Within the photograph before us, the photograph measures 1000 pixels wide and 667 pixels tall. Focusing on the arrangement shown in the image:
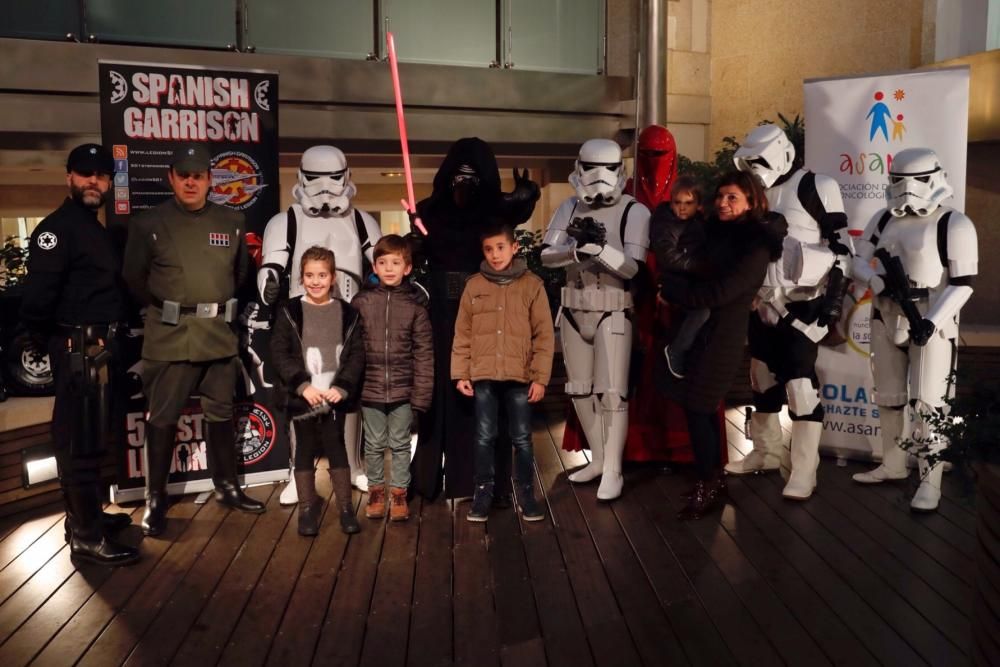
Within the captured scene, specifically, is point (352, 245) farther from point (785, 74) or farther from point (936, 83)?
point (785, 74)

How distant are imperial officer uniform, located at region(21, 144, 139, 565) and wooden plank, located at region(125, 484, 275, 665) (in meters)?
0.35

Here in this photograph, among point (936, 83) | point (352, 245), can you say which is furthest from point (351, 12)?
point (936, 83)

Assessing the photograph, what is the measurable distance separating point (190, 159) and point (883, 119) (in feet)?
12.4

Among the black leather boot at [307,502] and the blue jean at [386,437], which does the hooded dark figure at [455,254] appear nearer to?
the blue jean at [386,437]

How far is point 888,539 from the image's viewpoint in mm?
4512

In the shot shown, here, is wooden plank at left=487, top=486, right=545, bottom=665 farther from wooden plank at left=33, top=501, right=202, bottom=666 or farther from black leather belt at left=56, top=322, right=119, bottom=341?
black leather belt at left=56, top=322, right=119, bottom=341

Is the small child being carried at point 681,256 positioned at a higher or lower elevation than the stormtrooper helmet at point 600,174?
lower

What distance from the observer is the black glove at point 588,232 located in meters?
Answer: 4.79

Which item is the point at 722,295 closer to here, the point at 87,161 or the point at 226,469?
the point at 226,469

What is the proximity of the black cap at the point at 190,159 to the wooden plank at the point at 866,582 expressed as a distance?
127 inches

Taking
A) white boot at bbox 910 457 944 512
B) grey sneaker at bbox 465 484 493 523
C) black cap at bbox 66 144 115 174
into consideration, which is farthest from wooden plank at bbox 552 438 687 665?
black cap at bbox 66 144 115 174

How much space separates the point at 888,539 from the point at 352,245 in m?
2.92

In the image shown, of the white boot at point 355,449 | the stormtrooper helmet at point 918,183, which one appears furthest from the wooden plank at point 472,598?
the stormtrooper helmet at point 918,183

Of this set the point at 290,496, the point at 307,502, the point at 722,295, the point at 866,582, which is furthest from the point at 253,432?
the point at 866,582
